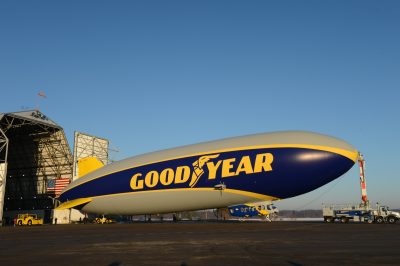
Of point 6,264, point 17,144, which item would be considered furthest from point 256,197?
point 17,144

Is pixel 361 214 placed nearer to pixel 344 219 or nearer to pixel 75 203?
pixel 344 219

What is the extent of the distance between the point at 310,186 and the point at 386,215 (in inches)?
1046

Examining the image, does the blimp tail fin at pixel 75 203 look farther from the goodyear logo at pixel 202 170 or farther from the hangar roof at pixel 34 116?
the hangar roof at pixel 34 116

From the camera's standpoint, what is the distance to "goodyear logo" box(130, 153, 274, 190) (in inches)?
1027

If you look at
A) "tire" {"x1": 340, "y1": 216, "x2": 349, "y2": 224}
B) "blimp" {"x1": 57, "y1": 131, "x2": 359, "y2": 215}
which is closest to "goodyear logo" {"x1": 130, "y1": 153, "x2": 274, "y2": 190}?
"blimp" {"x1": 57, "y1": 131, "x2": 359, "y2": 215}

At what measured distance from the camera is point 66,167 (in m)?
65.8

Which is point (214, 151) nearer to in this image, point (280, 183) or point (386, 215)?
point (280, 183)

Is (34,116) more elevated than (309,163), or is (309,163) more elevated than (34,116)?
(34,116)

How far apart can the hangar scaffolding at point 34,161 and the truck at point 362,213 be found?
4682cm

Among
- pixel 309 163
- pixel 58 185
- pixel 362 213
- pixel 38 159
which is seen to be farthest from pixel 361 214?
pixel 38 159

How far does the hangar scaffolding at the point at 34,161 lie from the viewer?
2379 inches

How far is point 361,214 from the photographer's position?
155ft

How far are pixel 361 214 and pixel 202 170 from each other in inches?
1218

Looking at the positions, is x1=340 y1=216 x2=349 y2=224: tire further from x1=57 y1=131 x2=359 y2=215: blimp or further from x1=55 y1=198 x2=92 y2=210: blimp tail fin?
x1=55 y1=198 x2=92 y2=210: blimp tail fin
